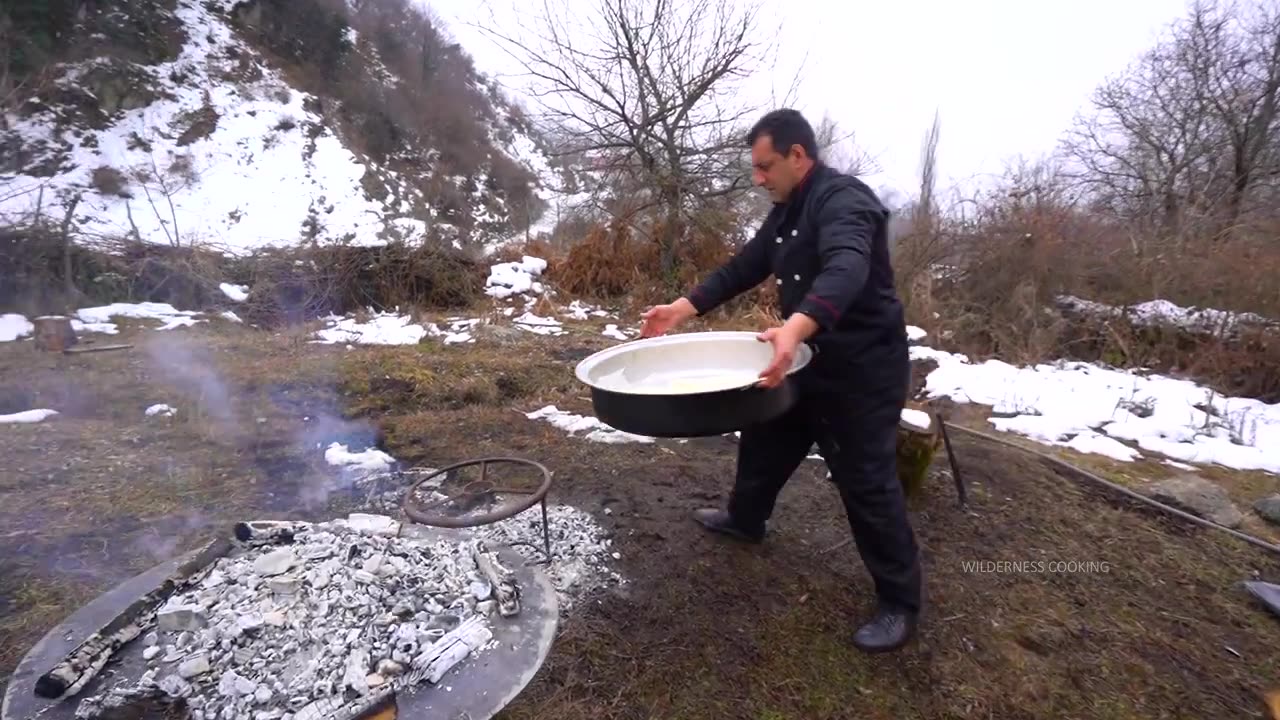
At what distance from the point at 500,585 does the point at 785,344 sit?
51.4 inches

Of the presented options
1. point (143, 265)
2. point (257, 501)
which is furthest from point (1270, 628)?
point (143, 265)

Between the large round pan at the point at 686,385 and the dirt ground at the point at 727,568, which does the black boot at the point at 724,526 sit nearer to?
the dirt ground at the point at 727,568

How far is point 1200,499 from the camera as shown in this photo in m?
3.39

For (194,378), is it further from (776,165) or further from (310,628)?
(776,165)

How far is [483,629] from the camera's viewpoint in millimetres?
1996

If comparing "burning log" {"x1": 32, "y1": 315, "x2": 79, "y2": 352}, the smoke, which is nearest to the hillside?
"burning log" {"x1": 32, "y1": 315, "x2": 79, "y2": 352}

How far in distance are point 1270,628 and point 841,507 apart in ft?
5.58

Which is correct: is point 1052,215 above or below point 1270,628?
above

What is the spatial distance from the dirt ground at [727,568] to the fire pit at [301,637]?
274 millimetres

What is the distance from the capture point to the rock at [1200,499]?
3.29 metres

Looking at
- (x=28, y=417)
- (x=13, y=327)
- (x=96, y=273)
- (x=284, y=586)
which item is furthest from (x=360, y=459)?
(x=96, y=273)

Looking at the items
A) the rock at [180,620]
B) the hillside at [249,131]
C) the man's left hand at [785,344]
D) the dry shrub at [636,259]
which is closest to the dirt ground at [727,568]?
the rock at [180,620]

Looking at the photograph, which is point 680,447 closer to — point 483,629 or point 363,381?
point 483,629

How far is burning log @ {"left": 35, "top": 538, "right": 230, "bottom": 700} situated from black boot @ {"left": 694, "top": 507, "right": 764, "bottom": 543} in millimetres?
1997
